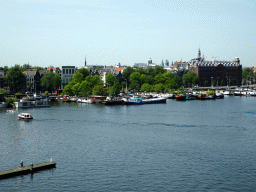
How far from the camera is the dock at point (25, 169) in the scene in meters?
32.1

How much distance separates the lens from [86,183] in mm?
31188

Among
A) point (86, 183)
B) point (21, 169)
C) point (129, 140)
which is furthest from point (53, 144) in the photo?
point (86, 183)

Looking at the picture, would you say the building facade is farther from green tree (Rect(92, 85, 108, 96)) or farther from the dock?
the dock

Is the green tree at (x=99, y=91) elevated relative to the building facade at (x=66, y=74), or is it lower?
lower

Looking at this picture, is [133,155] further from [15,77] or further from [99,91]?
[15,77]

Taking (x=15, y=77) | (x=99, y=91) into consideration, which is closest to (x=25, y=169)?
(x=99, y=91)

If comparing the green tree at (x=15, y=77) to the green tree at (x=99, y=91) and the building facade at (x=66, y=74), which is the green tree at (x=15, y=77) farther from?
the green tree at (x=99, y=91)

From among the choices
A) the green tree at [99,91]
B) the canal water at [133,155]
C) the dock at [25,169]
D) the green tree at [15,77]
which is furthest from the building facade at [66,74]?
the dock at [25,169]

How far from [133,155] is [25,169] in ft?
38.9

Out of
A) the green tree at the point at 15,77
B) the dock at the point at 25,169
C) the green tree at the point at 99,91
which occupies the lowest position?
the dock at the point at 25,169

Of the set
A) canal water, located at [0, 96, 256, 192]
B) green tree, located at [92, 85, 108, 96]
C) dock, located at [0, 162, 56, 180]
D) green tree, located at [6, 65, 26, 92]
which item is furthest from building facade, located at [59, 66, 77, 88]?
dock, located at [0, 162, 56, 180]

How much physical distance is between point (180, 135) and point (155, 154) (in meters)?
12.9

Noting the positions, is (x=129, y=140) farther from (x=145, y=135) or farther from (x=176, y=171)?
(x=176, y=171)

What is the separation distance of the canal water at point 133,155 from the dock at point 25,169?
0.67 metres
